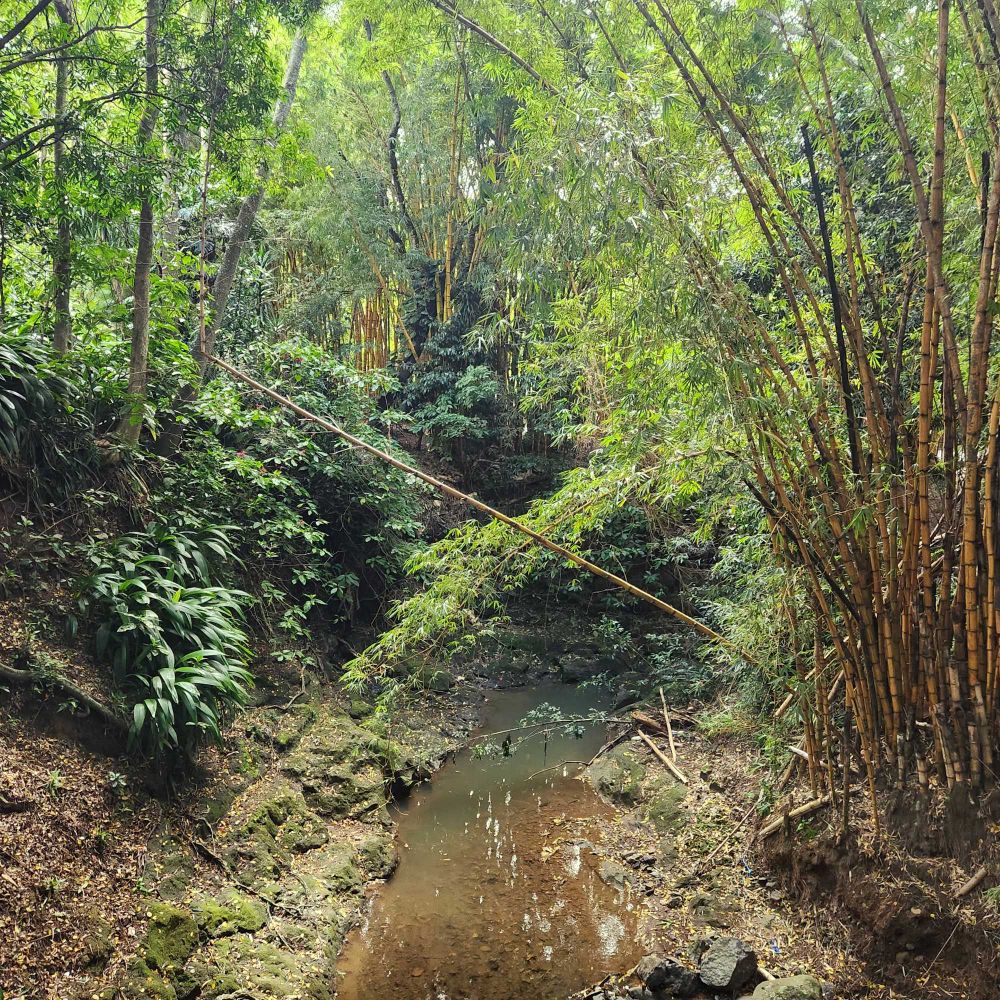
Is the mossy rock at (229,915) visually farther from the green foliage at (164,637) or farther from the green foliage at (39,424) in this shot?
the green foliage at (39,424)

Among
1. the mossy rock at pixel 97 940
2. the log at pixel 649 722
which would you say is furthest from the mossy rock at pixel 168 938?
the log at pixel 649 722

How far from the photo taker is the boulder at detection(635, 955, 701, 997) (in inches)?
104

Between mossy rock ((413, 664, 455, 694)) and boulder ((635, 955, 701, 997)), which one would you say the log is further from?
boulder ((635, 955, 701, 997))

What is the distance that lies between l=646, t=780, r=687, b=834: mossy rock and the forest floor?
1 cm

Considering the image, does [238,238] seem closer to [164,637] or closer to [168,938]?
[164,637]

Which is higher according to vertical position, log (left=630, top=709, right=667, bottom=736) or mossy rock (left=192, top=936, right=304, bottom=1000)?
log (left=630, top=709, right=667, bottom=736)

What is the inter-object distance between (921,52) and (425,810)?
14.7 ft

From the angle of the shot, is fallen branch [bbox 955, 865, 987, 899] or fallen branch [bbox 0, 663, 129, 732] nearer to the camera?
fallen branch [bbox 955, 865, 987, 899]

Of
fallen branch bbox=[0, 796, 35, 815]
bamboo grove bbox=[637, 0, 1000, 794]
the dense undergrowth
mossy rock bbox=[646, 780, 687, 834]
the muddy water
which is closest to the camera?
bamboo grove bbox=[637, 0, 1000, 794]

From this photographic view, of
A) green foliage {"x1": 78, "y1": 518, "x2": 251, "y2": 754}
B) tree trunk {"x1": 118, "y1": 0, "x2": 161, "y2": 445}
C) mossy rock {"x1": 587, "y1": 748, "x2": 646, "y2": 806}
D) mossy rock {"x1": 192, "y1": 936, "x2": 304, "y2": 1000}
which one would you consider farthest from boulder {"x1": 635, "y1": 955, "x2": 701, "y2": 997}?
tree trunk {"x1": 118, "y1": 0, "x2": 161, "y2": 445}

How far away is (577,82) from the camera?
2.67m

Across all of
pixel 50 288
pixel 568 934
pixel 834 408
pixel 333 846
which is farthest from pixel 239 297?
pixel 568 934

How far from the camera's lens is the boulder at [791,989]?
7.86ft

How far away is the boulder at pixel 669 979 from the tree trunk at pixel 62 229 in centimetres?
414
